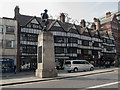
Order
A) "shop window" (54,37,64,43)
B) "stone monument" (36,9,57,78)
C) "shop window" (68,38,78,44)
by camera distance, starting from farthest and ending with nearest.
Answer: "shop window" (68,38,78,44) < "shop window" (54,37,64,43) < "stone monument" (36,9,57,78)

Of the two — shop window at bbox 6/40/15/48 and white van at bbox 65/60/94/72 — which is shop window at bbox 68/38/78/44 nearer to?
white van at bbox 65/60/94/72

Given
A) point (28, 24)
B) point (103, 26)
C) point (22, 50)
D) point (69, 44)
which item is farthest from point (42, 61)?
point (103, 26)

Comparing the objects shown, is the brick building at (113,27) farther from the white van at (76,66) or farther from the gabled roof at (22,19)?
the gabled roof at (22,19)

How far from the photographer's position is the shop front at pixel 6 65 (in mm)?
27733

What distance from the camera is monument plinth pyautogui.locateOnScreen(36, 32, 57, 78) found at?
1345cm

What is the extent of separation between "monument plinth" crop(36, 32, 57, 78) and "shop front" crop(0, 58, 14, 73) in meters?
16.5

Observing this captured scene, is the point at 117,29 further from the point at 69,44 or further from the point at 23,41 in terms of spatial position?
the point at 23,41

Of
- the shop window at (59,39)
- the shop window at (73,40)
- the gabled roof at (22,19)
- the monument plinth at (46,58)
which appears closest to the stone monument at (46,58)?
the monument plinth at (46,58)

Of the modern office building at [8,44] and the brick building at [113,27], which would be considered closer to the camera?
the modern office building at [8,44]

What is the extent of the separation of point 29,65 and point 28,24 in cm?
995

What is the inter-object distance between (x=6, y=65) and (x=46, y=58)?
18063 mm

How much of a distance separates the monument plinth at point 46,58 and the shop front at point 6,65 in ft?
54.2

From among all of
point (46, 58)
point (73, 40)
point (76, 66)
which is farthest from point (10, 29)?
point (46, 58)

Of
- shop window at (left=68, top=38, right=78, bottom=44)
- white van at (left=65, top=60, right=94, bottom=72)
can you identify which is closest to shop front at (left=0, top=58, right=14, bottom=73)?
white van at (left=65, top=60, right=94, bottom=72)
